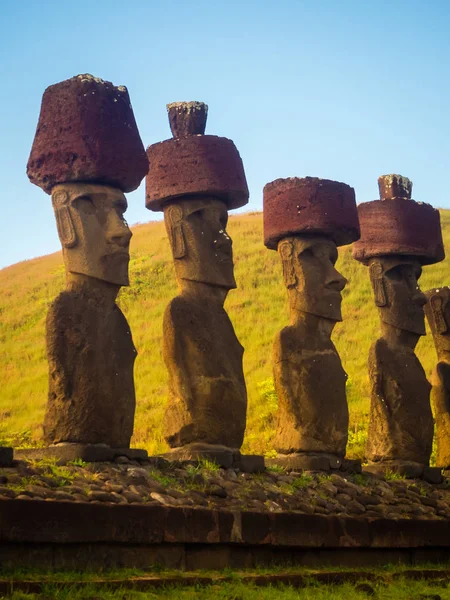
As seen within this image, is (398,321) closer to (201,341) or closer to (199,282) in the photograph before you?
(199,282)

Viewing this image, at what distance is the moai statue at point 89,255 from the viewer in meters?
10.1

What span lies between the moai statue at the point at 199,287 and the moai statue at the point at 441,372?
14.5ft

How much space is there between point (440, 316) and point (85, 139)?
7083 millimetres

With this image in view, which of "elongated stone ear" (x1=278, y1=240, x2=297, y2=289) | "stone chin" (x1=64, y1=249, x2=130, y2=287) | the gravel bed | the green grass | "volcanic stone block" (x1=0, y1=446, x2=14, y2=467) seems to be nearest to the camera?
the green grass

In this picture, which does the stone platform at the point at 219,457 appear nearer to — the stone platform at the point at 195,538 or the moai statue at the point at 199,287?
the moai statue at the point at 199,287

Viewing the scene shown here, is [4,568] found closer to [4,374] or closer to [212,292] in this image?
[212,292]

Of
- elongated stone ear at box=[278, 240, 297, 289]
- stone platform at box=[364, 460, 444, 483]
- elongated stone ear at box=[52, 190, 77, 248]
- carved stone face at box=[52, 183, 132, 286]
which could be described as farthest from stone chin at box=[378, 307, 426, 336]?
elongated stone ear at box=[52, 190, 77, 248]

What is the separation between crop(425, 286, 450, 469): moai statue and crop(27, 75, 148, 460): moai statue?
609 centimetres

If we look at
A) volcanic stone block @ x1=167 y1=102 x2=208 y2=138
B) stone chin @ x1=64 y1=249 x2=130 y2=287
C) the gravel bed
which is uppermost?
volcanic stone block @ x1=167 y1=102 x2=208 y2=138

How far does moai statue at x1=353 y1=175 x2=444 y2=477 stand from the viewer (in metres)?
14.0

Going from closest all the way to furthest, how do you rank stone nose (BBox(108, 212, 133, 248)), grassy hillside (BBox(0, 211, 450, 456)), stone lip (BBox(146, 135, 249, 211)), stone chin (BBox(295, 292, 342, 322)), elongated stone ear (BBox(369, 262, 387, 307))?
stone nose (BBox(108, 212, 133, 248))
stone lip (BBox(146, 135, 249, 211))
stone chin (BBox(295, 292, 342, 322))
elongated stone ear (BBox(369, 262, 387, 307))
grassy hillside (BBox(0, 211, 450, 456))

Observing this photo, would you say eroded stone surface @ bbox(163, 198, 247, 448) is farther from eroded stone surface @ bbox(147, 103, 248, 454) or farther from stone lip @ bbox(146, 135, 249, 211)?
stone lip @ bbox(146, 135, 249, 211)

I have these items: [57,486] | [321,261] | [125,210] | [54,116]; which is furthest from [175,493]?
[321,261]

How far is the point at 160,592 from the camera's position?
789 cm
